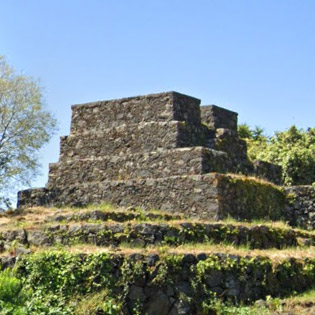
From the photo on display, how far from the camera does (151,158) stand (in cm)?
2178

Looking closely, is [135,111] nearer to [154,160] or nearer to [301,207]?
[154,160]

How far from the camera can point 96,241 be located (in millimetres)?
16688

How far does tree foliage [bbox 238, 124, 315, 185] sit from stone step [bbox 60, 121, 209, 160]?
793 centimetres

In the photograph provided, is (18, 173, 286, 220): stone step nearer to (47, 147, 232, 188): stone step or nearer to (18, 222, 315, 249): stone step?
(47, 147, 232, 188): stone step

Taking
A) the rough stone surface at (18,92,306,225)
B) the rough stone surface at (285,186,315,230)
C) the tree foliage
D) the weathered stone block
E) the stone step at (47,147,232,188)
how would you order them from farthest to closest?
the tree foliage < the weathered stone block < the rough stone surface at (285,186,315,230) < the stone step at (47,147,232,188) < the rough stone surface at (18,92,306,225)

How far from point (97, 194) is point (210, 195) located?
142 inches

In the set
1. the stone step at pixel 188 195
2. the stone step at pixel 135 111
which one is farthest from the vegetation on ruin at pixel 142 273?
the stone step at pixel 135 111

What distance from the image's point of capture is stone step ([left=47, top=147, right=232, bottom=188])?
21.0 m

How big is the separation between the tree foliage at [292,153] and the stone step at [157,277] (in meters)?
13.8

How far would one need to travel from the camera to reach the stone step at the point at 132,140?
72.3 feet

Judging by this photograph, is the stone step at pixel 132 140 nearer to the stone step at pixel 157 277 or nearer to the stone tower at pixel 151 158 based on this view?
the stone tower at pixel 151 158

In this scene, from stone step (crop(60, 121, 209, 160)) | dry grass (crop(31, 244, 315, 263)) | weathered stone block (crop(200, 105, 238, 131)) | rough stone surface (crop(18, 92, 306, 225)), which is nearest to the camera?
dry grass (crop(31, 244, 315, 263))

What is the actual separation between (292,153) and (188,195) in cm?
1144

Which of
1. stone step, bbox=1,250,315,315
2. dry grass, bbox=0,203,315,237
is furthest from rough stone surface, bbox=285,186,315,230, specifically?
stone step, bbox=1,250,315,315
